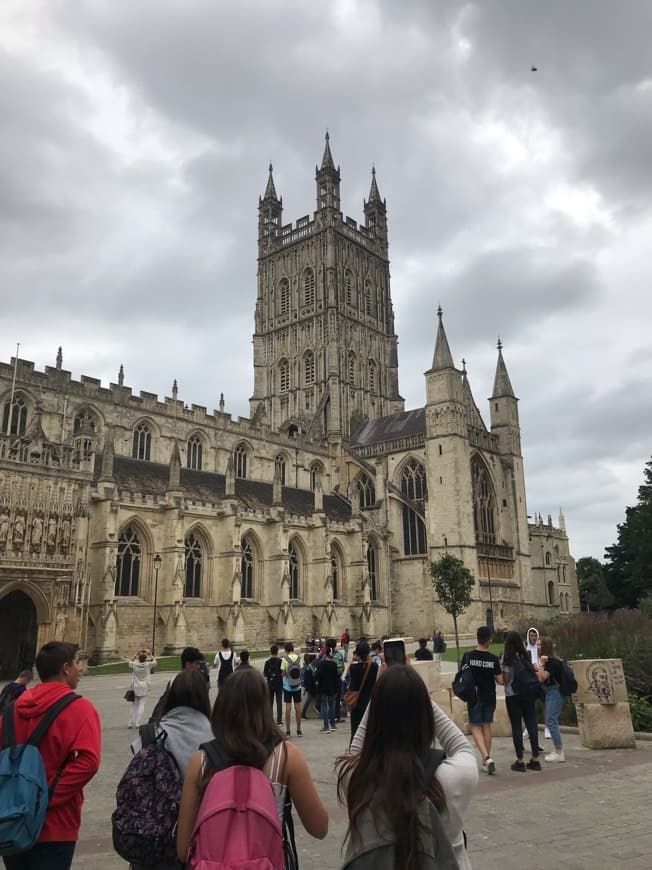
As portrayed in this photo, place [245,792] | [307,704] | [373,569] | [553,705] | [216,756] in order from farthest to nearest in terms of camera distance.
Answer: [373,569] → [307,704] → [553,705] → [216,756] → [245,792]

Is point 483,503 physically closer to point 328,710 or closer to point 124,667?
point 124,667

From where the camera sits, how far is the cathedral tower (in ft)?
202

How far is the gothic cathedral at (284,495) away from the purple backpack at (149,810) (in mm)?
25253

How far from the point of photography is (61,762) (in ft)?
12.0

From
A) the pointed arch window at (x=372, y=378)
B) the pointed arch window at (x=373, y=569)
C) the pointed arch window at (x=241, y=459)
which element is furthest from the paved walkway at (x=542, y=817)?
the pointed arch window at (x=372, y=378)

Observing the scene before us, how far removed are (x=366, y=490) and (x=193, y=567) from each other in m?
19.4

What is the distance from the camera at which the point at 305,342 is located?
63.7 meters

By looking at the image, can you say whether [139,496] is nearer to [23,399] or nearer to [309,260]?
[23,399]

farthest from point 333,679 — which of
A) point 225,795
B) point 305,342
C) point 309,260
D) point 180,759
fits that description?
point 309,260

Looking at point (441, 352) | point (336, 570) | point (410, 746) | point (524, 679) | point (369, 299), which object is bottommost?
point (524, 679)

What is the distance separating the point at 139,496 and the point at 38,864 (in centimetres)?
2994

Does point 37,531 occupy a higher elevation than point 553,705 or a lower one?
higher

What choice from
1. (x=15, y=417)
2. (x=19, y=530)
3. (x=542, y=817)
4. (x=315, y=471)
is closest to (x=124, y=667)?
(x=19, y=530)

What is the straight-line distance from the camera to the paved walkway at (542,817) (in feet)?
18.7
